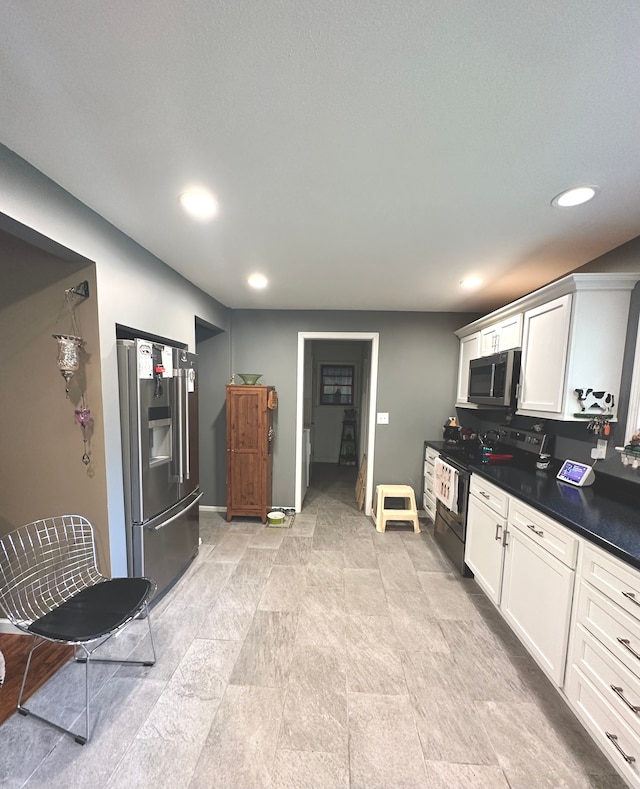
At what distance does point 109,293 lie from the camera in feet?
6.00

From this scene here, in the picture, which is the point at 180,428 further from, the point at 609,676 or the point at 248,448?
the point at 609,676

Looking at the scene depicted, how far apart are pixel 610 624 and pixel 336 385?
5173 mm

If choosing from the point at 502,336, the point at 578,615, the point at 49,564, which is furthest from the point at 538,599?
the point at 49,564

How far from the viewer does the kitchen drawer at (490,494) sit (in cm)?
202

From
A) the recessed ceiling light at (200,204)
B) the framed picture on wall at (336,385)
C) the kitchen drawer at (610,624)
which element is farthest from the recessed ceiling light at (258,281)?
the framed picture on wall at (336,385)

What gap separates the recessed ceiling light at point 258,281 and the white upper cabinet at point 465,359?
220 centimetres

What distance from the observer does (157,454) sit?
2160mm

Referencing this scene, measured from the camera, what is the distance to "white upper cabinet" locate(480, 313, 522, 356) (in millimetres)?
2482

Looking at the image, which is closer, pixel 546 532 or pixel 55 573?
pixel 546 532

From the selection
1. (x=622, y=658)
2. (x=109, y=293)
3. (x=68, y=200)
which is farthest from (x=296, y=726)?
(x=68, y=200)

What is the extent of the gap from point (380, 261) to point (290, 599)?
2556 mm

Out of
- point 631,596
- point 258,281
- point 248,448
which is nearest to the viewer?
point 631,596

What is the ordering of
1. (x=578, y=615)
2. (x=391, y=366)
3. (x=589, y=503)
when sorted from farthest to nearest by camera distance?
(x=391, y=366), (x=589, y=503), (x=578, y=615)

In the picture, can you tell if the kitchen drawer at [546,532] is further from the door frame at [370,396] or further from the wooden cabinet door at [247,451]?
the wooden cabinet door at [247,451]
